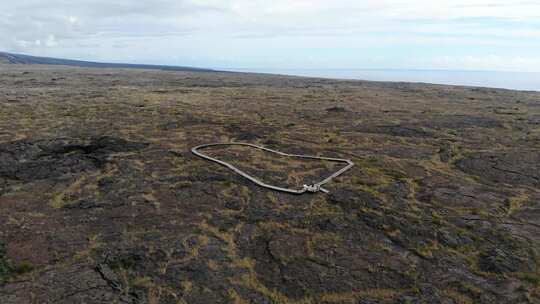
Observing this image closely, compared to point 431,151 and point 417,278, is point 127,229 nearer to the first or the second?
point 417,278

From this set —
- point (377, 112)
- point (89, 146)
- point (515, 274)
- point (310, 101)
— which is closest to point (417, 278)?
point (515, 274)

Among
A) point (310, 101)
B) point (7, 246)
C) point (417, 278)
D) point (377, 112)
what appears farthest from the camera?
point (310, 101)

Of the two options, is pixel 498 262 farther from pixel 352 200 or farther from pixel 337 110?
pixel 337 110

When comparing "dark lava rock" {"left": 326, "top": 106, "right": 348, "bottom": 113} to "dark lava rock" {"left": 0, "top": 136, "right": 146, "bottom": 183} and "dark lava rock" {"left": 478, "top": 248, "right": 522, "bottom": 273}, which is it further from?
"dark lava rock" {"left": 478, "top": 248, "right": 522, "bottom": 273}

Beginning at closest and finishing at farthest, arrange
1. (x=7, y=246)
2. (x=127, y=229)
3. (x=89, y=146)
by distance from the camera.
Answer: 1. (x=7, y=246)
2. (x=127, y=229)
3. (x=89, y=146)

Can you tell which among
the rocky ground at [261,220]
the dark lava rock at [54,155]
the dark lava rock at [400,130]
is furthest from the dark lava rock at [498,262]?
the dark lava rock at [54,155]

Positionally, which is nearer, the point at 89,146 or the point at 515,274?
the point at 515,274
